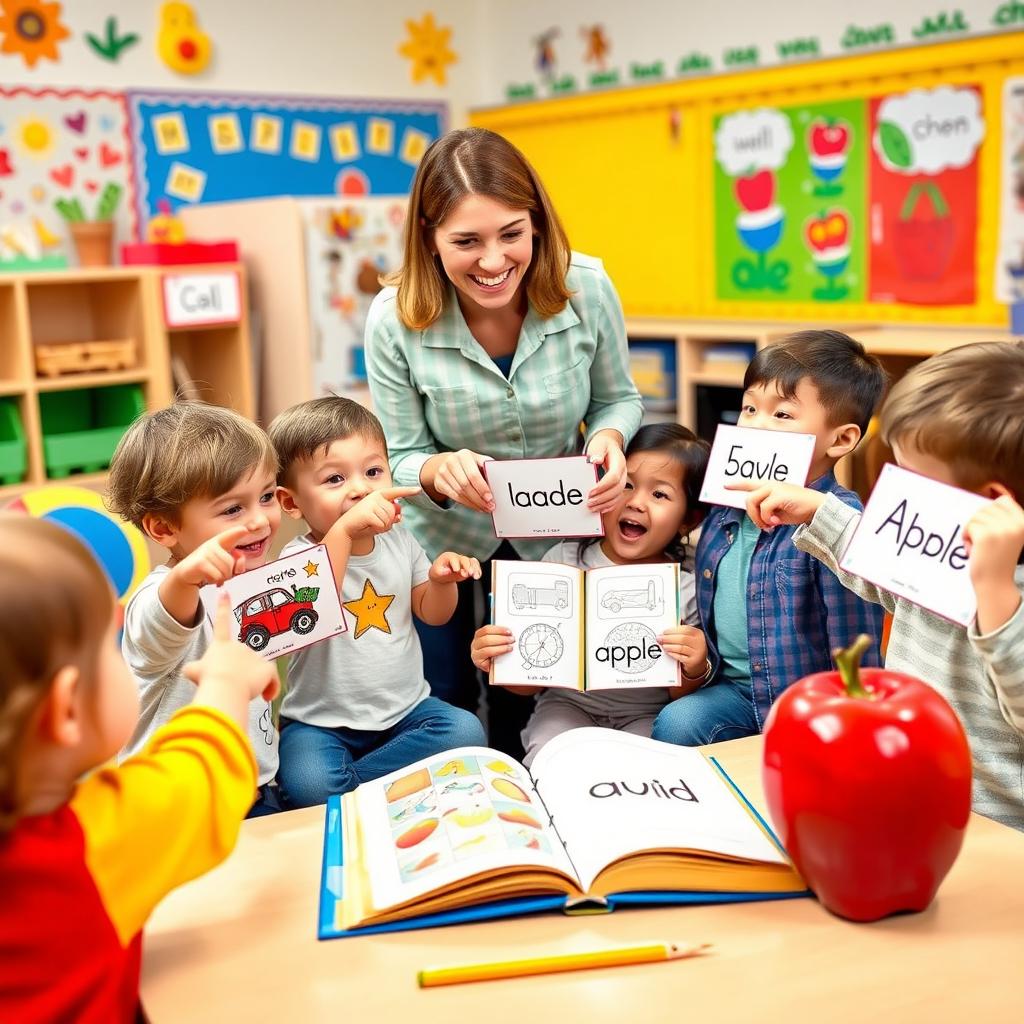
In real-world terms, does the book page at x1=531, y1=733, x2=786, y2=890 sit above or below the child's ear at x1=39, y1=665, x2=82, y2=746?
below

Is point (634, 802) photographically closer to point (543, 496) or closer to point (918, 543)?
point (918, 543)

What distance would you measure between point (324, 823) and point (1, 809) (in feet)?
1.48

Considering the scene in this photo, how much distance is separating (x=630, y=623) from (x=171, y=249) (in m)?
3.32

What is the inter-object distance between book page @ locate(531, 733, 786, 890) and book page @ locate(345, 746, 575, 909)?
1.1 inches

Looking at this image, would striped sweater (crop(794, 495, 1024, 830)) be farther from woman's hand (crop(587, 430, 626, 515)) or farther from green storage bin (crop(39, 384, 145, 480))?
green storage bin (crop(39, 384, 145, 480))

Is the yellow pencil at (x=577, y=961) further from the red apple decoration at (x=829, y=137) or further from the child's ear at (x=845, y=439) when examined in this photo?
the red apple decoration at (x=829, y=137)

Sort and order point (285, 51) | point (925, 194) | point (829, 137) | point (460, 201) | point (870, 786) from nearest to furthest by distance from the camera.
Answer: point (870, 786)
point (460, 201)
point (925, 194)
point (829, 137)
point (285, 51)

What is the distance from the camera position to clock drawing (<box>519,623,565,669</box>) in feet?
5.36

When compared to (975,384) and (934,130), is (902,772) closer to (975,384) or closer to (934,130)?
(975,384)

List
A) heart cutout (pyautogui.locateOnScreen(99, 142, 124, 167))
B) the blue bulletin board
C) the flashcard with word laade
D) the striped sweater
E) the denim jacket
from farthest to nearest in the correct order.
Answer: the blue bulletin board < heart cutout (pyautogui.locateOnScreen(99, 142, 124, 167)) < the denim jacket < the flashcard with word laade < the striped sweater

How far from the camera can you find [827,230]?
4336 millimetres

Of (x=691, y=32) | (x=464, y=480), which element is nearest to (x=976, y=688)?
(x=464, y=480)

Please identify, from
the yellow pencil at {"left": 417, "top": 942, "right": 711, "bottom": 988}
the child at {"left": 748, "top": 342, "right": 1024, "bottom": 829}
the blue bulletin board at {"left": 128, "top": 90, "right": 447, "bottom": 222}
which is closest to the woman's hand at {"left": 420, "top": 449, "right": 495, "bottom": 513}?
the child at {"left": 748, "top": 342, "right": 1024, "bottom": 829}

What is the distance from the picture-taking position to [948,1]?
3.83 metres
